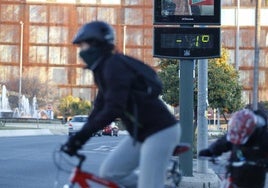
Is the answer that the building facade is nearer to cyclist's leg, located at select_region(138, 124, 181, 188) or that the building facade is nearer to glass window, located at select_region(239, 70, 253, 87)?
glass window, located at select_region(239, 70, 253, 87)

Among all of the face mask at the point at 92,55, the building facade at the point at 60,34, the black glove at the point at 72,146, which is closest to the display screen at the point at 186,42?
the face mask at the point at 92,55

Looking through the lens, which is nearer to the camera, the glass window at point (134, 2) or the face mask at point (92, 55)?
the face mask at point (92, 55)

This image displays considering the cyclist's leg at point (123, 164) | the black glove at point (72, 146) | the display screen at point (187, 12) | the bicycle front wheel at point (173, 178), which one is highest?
the display screen at point (187, 12)

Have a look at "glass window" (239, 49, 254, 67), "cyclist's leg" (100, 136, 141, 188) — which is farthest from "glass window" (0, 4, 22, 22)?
"cyclist's leg" (100, 136, 141, 188)

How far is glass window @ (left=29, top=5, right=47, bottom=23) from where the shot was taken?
84.4 m

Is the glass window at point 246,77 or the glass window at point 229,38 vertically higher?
the glass window at point 229,38

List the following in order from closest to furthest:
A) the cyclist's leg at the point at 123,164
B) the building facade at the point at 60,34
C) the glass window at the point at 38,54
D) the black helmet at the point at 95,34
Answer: the black helmet at the point at 95,34 < the cyclist's leg at the point at 123,164 < the building facade at the point at 60,34 < the glass window at the point at 38,54

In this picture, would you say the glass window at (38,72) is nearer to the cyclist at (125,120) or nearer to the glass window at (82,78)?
the glass window at (82,78)

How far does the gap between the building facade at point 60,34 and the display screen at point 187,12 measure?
70824 millimetres

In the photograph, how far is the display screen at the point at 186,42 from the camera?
12.7 meters

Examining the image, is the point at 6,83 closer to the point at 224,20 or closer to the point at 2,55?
the point at 2,55

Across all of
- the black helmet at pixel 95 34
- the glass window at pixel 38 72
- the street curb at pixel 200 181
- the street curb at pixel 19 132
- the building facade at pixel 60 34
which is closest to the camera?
the black helmet at pixel 95 34

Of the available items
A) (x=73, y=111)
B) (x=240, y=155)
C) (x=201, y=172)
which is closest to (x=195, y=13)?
(x=201, y=172)

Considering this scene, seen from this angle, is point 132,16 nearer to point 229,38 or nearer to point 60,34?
point 60,34
